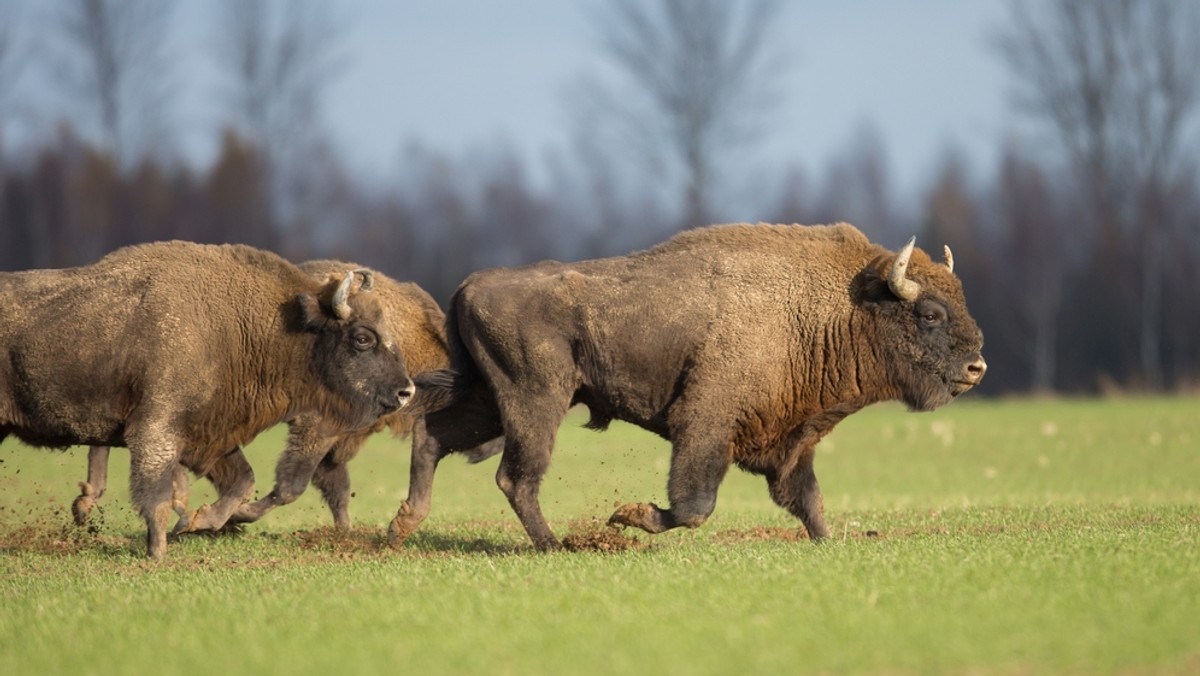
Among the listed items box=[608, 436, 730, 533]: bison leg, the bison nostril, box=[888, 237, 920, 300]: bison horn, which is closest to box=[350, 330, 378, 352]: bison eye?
box=[608, 436, 730, 533]: bison leg

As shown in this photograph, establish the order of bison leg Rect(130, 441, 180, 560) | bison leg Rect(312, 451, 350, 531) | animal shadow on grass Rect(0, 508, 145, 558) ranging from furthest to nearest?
bison leg Rect(312, 451, 350, 531)
animal shadow on grass Rect(0, 508, 145, 558)
bison leg Rect(130, 441, 180, 560)

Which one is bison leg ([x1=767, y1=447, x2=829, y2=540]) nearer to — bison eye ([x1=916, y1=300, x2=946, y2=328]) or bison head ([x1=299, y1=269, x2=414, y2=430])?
bison eye ([x1=916, y1=300, x2=946, y2=328])

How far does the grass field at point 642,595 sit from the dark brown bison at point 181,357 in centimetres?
96

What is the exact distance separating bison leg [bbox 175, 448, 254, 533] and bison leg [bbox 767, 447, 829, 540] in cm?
434

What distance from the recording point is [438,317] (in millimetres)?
14133

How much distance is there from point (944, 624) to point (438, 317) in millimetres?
7825

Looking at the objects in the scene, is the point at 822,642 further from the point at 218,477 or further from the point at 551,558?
the point at 218,477

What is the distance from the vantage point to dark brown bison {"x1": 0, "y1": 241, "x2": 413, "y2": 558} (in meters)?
11.6

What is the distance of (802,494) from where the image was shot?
11.9 meters

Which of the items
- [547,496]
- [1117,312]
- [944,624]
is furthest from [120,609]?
[1117,312]

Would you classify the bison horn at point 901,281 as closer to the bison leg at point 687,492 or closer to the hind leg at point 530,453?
the bison leg at point 687,492

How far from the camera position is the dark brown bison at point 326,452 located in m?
12.8

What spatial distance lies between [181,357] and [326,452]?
6.78 feet

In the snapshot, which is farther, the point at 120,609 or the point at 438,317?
the point at 438,317
